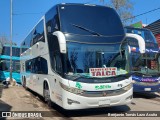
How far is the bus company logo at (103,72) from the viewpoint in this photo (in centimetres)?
1011

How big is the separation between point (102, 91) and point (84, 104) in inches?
28.2

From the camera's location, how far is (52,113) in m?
11.2

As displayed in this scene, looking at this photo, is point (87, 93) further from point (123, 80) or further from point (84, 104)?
point (123, 80)

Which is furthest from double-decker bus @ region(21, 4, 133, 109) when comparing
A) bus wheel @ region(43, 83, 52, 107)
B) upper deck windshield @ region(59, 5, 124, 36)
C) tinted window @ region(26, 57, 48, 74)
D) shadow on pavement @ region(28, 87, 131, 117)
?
tinted window @ region(26, 57, 48, 74)

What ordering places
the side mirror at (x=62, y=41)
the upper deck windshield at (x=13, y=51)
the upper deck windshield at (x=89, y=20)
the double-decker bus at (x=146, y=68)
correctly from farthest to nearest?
the upper deck windshield at (x=13, y=51), the double-decker bus at (x=146, y=68), the upper deck windshield at (x=89, y=20), the side mirror at (x=62, y=41)

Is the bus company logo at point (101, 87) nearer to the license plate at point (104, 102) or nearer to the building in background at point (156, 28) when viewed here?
the license plate at point (104, 102)

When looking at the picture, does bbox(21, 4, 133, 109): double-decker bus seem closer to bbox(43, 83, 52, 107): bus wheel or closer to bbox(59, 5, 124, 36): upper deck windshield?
bbox(59, 5, 124, 36): upper deck windshield

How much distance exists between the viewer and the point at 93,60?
33.7ft

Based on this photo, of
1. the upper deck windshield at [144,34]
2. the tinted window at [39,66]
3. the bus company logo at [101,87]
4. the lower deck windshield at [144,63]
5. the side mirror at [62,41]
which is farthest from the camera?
the upper deck windshield at [144,34]

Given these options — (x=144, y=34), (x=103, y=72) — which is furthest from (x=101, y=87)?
(x=144, y=34)

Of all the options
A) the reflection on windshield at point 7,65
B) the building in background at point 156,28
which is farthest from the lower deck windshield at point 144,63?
the reflection on windshield at point 7,65

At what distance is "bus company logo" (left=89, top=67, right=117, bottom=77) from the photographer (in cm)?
1011

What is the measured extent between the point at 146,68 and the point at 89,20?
6261mm

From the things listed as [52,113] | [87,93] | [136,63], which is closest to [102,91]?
[87,93]
